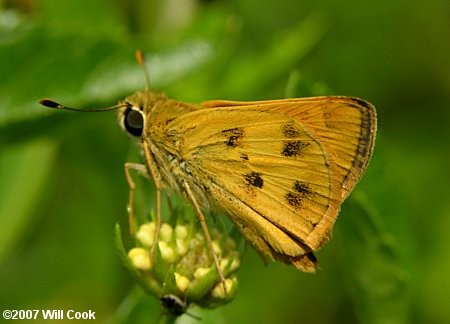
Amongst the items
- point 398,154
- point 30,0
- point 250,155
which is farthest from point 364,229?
point 30,0

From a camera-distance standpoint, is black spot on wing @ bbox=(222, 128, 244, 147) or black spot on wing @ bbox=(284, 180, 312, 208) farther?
black spot on wing @ bbox=(222, 128, 244, 147)

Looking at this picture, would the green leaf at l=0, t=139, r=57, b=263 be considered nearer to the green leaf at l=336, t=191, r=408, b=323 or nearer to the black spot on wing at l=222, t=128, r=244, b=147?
the black spot on wing at l=222, t=128, r=244, b=147

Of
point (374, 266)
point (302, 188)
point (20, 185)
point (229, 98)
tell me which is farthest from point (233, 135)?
point (20, 185)

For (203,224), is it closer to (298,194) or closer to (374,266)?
(298,194)

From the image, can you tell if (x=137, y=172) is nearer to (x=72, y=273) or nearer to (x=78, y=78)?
(x=78, y=78)

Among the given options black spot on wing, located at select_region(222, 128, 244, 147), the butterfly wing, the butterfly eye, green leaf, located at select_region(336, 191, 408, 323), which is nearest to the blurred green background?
green leaf, located at select_region(336, 191, 408, 323)
